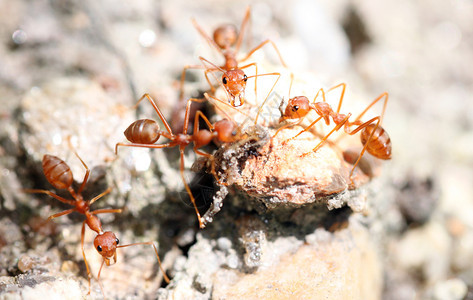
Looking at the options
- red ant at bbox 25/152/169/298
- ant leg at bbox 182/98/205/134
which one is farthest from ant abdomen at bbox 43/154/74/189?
ant leg at bbox 182/98/205/134

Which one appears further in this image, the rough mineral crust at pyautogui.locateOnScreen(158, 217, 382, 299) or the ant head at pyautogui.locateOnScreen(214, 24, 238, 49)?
the ant head at pyautogui.locateOnScreen(214, 24, 238, 49)

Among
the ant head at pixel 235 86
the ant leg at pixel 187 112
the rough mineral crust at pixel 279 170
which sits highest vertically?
the ant head at pixel 235 86

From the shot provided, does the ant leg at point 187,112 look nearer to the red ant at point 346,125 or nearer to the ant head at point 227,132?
the ant head at point 227,132

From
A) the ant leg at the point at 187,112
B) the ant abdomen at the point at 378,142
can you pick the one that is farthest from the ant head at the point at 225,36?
the ant abdomen at the point at 378,142

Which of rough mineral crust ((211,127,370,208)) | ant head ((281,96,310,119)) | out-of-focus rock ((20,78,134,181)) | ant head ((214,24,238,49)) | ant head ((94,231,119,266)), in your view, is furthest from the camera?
ant head ((214,24,238,49))

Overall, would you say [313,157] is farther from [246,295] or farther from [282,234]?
[246,295]

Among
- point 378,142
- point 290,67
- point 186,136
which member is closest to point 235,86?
point 186,136

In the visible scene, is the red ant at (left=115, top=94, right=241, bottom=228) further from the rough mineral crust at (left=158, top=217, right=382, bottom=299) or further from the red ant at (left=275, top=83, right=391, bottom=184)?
the red ant at (left=275, top=83, right=391, bottom=184)

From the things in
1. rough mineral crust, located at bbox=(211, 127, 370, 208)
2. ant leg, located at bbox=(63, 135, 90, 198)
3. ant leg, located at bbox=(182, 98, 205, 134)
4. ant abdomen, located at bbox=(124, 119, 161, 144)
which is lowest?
ant leg, located at bbox=(63, 135, 90, 198)
